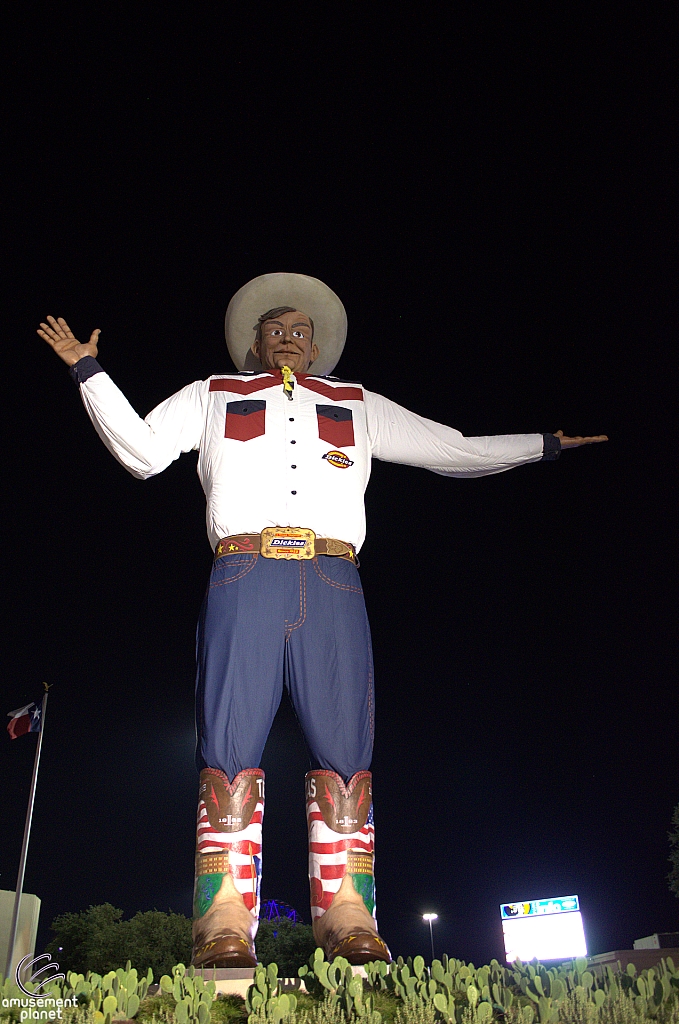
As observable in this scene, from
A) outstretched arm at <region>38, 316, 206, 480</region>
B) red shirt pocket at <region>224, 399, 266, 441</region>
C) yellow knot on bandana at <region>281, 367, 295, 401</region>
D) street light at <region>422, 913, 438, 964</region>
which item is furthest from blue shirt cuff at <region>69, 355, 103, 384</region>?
street light at <region>422, 913, 438, 964</region>

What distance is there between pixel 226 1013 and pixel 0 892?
37.1 ft

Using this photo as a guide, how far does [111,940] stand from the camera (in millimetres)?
16125

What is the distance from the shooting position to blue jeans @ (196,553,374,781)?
3004 millimetres

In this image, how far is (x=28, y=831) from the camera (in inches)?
Answer: 399

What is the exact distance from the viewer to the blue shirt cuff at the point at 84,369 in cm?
328

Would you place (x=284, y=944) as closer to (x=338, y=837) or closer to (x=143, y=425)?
(x=338, y=837)

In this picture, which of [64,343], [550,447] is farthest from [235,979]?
[550,447]

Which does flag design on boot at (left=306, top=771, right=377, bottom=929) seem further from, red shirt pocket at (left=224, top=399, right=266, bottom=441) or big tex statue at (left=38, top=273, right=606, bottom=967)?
red shirt pocket at (left=224, top=399, right=266, bottom=441)

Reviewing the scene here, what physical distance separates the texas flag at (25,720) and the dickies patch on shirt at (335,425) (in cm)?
792

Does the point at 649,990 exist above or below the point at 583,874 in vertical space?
below

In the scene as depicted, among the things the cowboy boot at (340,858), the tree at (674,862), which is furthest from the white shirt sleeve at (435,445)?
the tree at (674,862)

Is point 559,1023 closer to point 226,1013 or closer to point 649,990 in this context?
point 649,990

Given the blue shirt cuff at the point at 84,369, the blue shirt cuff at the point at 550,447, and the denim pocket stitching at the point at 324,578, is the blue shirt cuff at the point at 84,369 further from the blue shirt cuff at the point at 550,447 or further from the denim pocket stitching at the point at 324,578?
the blue shirt cuff at the point at 550,447

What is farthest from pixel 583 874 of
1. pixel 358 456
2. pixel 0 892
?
pixel 358 456
